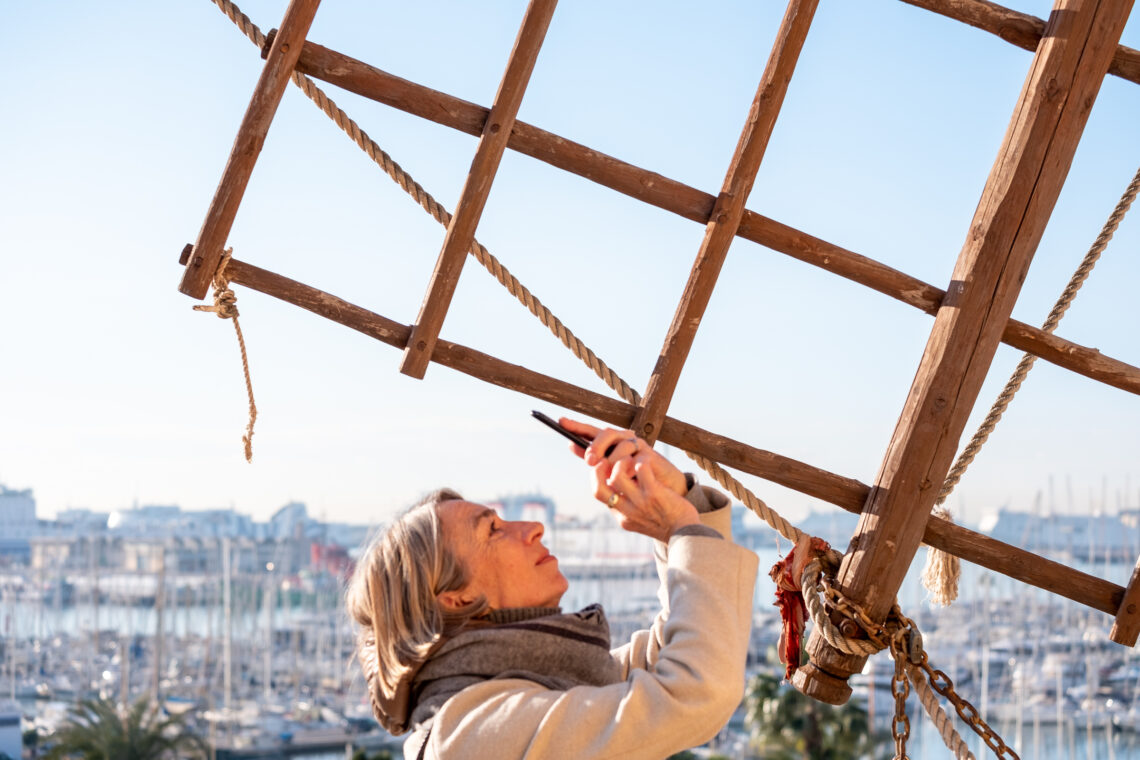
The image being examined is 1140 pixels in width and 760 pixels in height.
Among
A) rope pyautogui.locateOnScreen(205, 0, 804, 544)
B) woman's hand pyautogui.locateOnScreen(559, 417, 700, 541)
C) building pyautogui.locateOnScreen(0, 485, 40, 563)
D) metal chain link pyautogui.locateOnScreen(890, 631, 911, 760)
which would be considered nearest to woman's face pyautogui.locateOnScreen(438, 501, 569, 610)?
woman's hand pyautogui.locateOnScreen(559, 417, 700, 541)

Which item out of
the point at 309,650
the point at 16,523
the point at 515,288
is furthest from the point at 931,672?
the point at 16,523

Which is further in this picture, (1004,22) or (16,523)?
(16,523)

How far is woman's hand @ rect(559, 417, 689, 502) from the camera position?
4.34 feet

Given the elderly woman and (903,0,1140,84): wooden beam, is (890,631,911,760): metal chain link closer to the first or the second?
the elderly woman

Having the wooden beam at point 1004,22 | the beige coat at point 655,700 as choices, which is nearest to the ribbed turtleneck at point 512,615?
the beige coat at point 655,700

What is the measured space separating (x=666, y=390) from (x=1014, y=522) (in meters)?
32.0

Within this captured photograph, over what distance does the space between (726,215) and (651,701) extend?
2.11ft

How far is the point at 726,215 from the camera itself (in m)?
1.47

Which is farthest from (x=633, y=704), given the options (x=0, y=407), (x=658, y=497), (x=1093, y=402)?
(x=0, y=407)

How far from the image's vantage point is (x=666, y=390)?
146cm

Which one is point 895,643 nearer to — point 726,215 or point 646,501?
point 646,501

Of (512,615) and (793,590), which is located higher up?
(793,590)

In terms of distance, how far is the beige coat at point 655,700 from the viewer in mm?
1150

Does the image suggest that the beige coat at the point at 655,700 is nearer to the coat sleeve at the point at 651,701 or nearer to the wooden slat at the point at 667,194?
the coat sleeve at the point at 651,701
